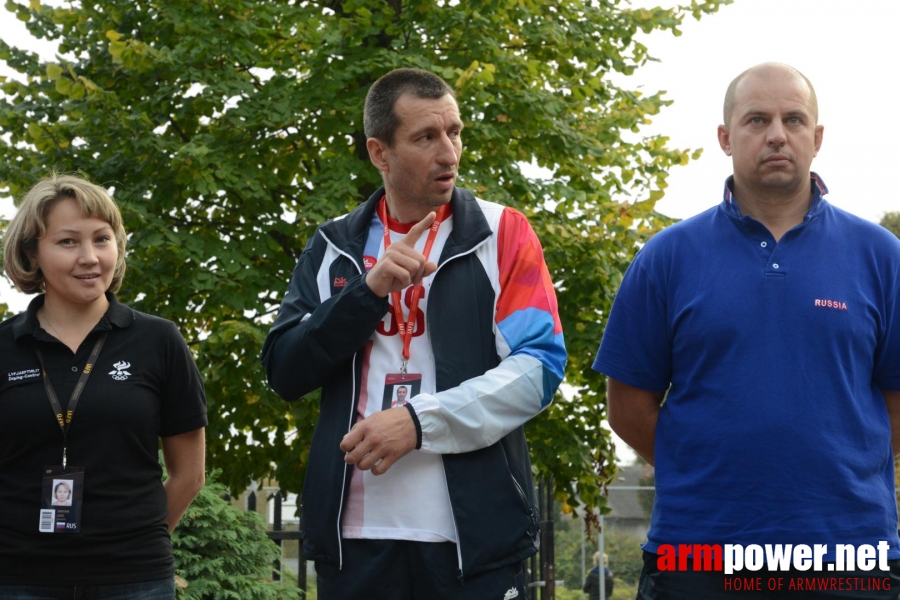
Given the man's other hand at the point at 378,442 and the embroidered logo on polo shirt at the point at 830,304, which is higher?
the embroidered logo on polo shirt at the point at 830,304

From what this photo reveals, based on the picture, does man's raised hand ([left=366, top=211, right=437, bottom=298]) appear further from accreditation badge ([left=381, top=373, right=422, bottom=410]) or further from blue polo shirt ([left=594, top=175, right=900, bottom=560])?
blue polo shirt ([left=594, top=175, right=900, bottom=560])

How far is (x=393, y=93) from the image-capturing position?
334 centimetres

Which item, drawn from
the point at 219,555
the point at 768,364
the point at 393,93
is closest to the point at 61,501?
the point at 393,93

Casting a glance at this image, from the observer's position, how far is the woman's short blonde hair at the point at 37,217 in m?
3.35

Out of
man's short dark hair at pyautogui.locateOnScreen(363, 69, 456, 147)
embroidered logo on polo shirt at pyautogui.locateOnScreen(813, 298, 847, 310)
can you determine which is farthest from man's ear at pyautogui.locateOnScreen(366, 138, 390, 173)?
embroidered logo on polo shirt at pyautogui.locateOnScreen(813, 298, 847, 310)

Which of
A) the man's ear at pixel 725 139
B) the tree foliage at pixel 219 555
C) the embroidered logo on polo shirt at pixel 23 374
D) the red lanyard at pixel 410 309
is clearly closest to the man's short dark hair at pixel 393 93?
the red lanyard at pixel 410 309

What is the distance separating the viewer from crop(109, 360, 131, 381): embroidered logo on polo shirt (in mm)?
3234

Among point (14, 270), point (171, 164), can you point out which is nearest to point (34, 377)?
point (14, 270)

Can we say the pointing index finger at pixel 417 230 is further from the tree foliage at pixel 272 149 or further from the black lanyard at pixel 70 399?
the tree foliage at pixel 272 149

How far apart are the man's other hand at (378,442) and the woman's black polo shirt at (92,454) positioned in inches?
31.9

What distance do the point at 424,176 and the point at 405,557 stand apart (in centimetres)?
117

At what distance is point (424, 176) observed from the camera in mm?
3203

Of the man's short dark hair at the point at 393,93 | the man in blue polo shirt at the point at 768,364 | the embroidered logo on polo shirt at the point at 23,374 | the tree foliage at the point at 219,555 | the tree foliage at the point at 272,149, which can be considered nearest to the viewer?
the man in blue polo shirt at the point at 768,364

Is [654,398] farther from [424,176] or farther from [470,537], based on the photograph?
[424,176]
